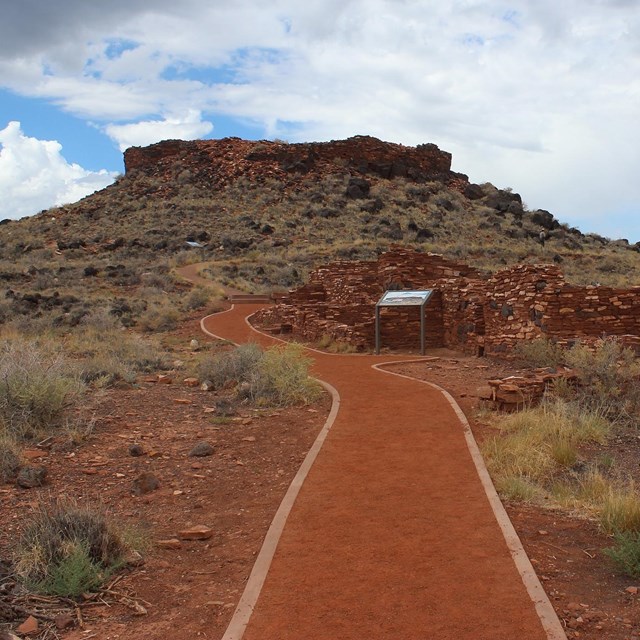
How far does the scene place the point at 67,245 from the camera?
38.4 m

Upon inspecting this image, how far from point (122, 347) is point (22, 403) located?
6.02 meters

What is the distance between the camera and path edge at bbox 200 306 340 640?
12.4 feet

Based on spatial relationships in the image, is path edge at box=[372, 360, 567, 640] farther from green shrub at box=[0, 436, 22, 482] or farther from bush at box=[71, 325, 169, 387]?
bush at box=[71, 325, 169, 387]

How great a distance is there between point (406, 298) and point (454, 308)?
5.27ft

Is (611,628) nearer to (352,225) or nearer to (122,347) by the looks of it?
(122,347)

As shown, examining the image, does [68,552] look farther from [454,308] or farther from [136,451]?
[454,308]

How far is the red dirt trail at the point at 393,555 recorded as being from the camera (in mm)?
3744

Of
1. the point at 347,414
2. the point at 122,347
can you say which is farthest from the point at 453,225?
the point at 347,414

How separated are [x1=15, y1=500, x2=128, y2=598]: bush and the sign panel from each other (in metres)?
10.5

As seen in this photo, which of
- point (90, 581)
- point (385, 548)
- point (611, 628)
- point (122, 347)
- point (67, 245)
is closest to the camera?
point (611, 628)

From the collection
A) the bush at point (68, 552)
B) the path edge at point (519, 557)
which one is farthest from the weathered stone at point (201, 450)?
the path edge at point (519, 557)

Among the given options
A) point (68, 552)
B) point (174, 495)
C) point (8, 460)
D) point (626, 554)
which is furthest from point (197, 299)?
point (626, 554)

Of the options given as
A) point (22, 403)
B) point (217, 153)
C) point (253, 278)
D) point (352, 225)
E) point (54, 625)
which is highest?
point (217, 153)

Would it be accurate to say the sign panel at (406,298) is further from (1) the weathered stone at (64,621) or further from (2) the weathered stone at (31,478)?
(1) the weathered stone at (64,621)
